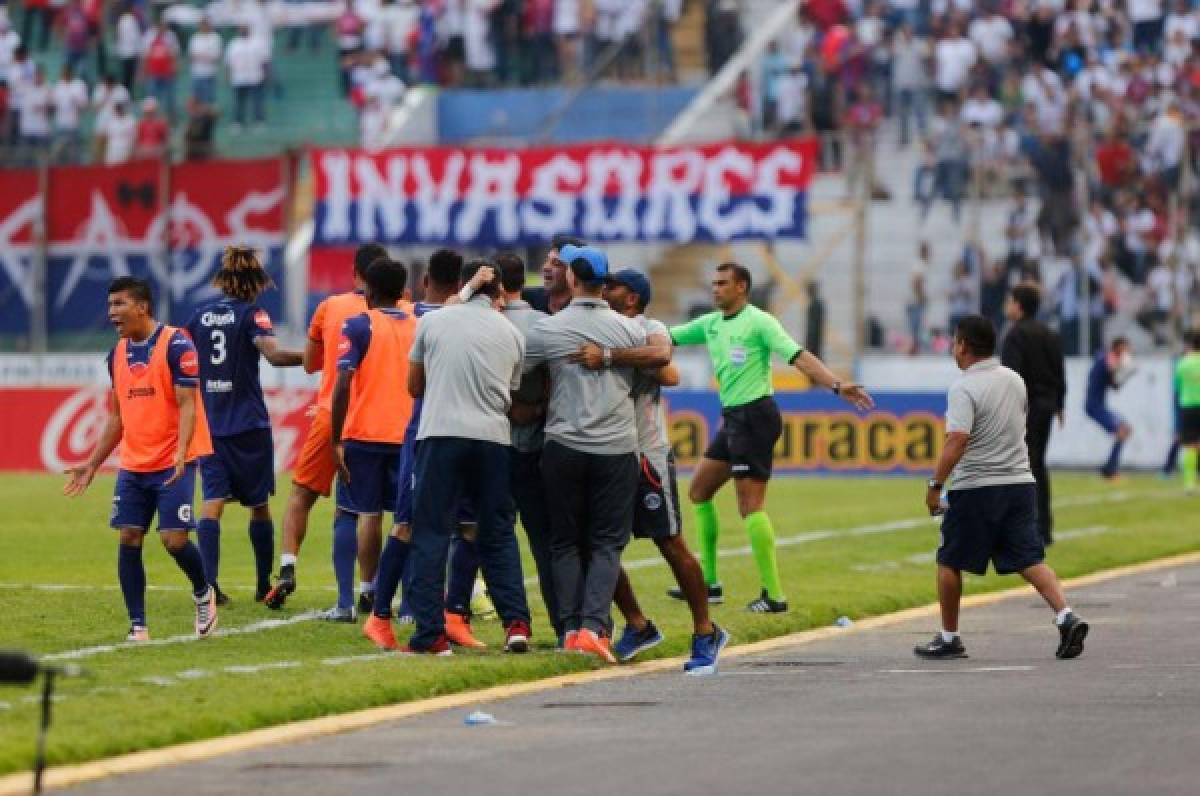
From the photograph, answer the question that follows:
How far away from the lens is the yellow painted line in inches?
408

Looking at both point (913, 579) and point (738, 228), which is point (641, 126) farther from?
point (913, 579)

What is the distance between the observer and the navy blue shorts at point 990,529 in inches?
606

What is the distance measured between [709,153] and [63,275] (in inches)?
347

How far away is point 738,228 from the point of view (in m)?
37.7

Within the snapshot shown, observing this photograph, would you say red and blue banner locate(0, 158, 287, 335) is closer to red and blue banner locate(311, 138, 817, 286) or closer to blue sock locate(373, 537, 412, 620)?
red and blue banner locate(311, 138, 817, 286)

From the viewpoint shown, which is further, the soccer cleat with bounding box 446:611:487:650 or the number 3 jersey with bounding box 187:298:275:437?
the number 3 jersey with bounding box 187:298:275:437

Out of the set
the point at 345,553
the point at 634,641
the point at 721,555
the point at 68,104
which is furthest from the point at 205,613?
the point at 68,104

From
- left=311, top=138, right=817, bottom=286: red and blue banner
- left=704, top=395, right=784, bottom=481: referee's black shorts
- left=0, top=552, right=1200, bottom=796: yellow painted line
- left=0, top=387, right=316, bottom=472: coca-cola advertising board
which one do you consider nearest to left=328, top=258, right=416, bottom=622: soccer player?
left=0, top=552, right=1200, bottom=796: yellow painted line

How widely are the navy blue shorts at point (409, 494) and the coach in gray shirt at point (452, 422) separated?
0.23m

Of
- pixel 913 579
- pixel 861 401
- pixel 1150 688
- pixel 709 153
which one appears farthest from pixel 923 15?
pixel 1150 688

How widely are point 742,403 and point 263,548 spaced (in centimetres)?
307

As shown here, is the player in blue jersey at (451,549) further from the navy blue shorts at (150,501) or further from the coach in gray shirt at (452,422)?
the navy blue shorts at (150,501)

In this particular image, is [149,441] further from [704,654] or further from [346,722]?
[346,722]

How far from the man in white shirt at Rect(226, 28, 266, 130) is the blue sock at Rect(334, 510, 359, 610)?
26.9 meters
